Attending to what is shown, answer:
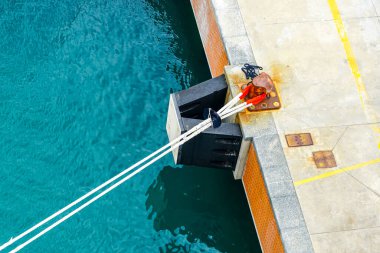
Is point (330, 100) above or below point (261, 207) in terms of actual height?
above

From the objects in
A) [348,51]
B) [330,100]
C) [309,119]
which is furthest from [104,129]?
[348,51]

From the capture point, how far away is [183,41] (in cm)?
1536

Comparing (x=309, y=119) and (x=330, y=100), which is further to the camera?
(x=330, y=100)

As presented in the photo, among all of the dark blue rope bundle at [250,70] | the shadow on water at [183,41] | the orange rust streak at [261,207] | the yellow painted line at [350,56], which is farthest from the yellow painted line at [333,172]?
the shadow on water at [183,41]

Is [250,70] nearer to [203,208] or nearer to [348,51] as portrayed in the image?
Answer: [348,51]

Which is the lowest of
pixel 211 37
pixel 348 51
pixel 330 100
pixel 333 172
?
pixel 333 172

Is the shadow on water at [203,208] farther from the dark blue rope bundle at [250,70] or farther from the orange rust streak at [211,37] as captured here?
the dark blue rope bundle at [250,70]

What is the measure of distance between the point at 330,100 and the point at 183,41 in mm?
4562

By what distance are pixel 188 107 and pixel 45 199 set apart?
3118 millimetres

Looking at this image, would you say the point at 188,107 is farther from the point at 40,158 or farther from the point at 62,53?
the point at 62,53

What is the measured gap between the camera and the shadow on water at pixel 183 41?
48.5 ft

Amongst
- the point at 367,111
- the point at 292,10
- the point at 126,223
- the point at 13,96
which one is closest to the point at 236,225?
the point at 126,223

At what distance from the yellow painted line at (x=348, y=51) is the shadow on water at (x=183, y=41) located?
10.4ft

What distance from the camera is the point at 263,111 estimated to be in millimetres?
11562
